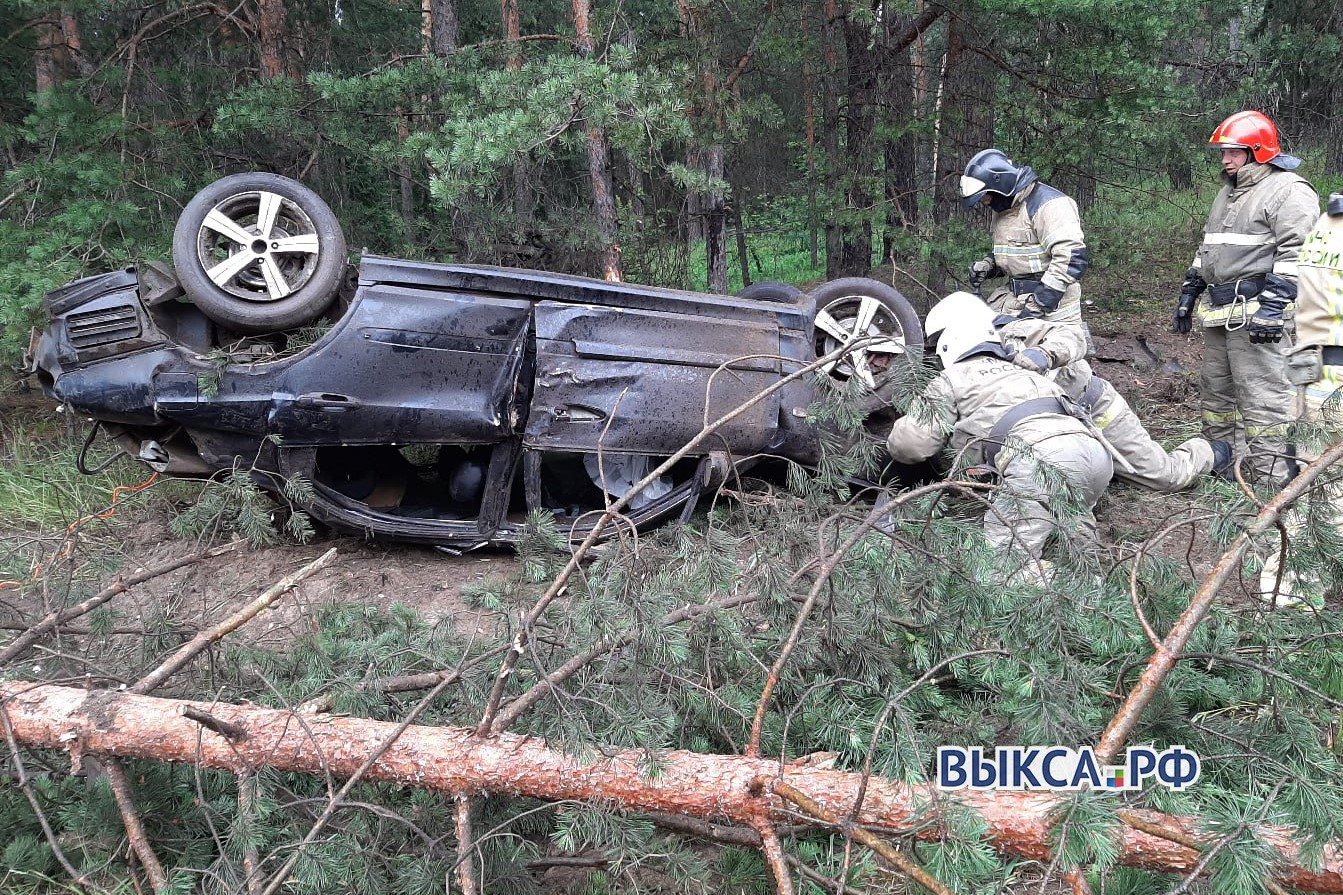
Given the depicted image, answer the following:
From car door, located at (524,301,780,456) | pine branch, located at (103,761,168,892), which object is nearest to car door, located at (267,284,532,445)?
car door, located at (524,301,780,456)

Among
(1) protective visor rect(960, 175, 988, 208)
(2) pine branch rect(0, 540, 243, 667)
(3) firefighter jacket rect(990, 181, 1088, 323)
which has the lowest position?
(2) pine branch rect(0, 540, 243, 667)

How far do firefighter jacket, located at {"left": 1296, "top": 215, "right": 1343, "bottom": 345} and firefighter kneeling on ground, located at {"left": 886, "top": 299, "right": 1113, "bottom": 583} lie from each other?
106 centimetres

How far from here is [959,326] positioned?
15.3ft

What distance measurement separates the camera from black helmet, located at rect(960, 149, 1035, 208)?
18.6 feet

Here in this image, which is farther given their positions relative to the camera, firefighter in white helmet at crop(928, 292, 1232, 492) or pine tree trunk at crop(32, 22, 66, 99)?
pine tree trunk at crop(32, 22, 66, 99)

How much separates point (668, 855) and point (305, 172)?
5.62 metres

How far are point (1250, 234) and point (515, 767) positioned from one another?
5020 mm

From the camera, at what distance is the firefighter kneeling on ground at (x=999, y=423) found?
3.87m

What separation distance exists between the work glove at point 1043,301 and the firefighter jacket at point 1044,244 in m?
0.03

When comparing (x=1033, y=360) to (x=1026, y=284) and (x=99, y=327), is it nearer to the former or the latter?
(x=1026, y=284)

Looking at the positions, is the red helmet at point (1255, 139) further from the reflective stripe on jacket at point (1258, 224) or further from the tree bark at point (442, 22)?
the tree bark at point (442, 22)

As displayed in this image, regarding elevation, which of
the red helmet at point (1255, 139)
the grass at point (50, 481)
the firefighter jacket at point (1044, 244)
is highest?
the red helmet at point (1255, 139)

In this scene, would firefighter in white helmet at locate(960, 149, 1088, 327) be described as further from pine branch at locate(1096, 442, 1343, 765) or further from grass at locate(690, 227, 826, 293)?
grass at locate(690, 227, 826, 293)

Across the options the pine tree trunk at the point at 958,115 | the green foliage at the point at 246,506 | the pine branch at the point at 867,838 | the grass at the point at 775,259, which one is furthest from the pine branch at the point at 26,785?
the grass at the point at 775,259
